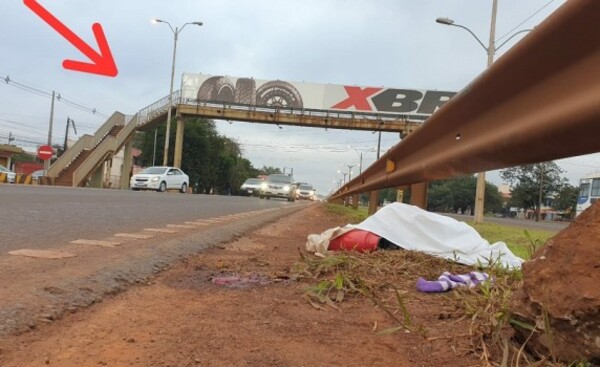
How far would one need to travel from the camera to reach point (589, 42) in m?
1.54

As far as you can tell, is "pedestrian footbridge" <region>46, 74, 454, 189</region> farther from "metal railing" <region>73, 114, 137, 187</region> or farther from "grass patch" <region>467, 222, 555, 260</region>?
"grass patch" <region>467, 222, 555, 260</region>

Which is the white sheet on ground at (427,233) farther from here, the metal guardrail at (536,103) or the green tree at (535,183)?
the green tree at (535,183)

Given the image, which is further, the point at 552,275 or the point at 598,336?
the point at 552,275

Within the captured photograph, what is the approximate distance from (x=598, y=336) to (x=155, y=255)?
2813 mm

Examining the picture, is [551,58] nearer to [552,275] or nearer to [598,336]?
[552,275]

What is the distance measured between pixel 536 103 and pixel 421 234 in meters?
2.16

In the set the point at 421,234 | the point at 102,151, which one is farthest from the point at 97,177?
the point at 421,234

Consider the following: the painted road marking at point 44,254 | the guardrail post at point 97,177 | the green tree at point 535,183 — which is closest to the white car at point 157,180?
the guardrail post at point 97,177

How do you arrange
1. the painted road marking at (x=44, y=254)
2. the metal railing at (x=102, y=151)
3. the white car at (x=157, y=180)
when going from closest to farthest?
1. the painted road marking at (x=44, y=254)
2. the white car at (x=157, y=180)
3. the metal railing at (x=102, y=151)

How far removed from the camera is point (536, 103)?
1.85 metres

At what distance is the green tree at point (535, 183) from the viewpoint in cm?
6850

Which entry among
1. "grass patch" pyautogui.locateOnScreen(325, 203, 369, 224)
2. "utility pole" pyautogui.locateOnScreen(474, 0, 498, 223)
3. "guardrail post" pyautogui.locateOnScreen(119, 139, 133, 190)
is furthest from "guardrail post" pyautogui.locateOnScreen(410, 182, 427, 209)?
"guardrail post" pyautogui.locateOnScreen(119, 139, 133, 190)

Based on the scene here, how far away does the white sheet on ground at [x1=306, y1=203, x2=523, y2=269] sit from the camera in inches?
149

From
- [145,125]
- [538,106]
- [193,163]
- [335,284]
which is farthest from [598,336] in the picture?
[193,163]
